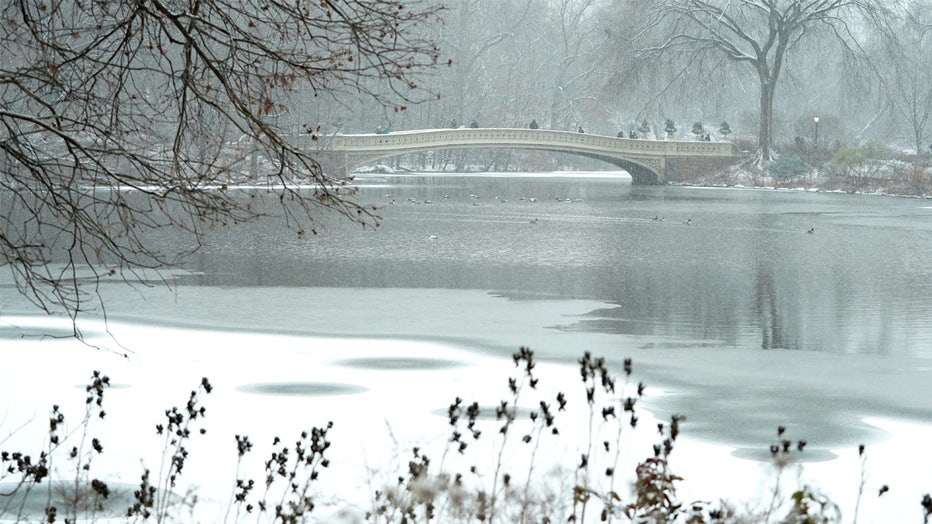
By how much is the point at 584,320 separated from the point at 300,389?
17.6 ft

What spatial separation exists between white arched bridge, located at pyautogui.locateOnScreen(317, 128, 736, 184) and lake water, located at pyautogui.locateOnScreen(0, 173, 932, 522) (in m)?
31.0

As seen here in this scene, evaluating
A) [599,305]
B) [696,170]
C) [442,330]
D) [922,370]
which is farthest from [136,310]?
[696,170]

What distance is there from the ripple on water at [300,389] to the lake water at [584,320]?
0.04m

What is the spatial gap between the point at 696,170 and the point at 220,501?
60944 millimetres

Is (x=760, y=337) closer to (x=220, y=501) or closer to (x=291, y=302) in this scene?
(x=291, y=302)

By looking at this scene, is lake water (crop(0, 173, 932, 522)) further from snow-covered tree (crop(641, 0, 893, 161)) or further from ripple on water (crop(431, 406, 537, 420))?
snow-covered tree (crop(641, 0, 893, 161))

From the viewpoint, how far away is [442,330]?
46.5ft

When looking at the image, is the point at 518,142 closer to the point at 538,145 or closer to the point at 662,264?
the point at 538,145

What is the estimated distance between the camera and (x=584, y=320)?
49.7 feet

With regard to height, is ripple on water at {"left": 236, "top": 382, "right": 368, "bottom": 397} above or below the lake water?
below

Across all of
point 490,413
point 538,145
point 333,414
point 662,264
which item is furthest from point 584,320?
point 538,145

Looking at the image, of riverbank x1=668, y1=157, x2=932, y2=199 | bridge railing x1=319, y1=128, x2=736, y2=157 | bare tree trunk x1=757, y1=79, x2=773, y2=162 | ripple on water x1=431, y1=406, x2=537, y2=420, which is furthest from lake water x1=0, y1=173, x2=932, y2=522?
bare tree trunk x1=757, y1=79, x2=773, y2=162

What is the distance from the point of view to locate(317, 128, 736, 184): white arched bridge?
2431 inches

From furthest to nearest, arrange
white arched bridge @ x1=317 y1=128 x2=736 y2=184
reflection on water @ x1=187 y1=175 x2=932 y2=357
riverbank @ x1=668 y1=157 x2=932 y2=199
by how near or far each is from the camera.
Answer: white arched bridge @ x1=317 y1=128 x2=736 y2=184
riverbank @ x1=668 y1=157 x2=932 y2=199
reflection on water @ x1=187 y1=175 x2=932 y2=357
